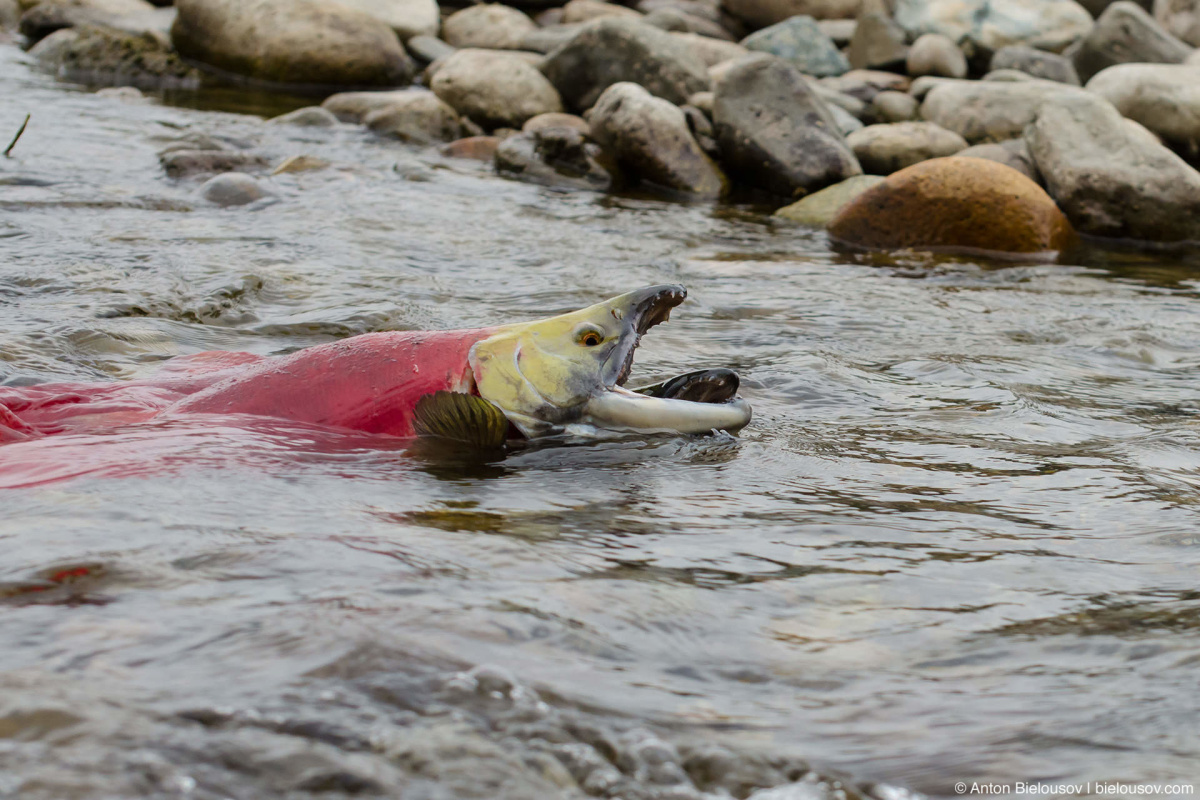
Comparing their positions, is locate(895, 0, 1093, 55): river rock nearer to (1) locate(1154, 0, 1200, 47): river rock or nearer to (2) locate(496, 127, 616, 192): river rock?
(1) locate(1154, 0, 1200, 47): river rock

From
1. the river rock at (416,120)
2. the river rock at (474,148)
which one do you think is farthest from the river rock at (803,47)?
the river rock at (474,148)

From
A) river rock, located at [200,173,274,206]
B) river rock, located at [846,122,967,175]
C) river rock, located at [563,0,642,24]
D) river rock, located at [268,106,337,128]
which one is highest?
river rock, located at [563,0,642,24]

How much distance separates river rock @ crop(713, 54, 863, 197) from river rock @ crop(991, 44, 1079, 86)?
527 centimetres

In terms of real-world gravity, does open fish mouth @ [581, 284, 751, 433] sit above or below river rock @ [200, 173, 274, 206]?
above

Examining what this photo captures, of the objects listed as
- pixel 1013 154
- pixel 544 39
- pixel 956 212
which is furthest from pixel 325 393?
pixel 544 39

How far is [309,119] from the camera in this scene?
1112cm

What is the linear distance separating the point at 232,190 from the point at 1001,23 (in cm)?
1163

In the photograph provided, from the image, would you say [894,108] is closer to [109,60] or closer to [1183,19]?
[1183,19]

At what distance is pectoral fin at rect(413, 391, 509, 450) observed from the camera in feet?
10.4

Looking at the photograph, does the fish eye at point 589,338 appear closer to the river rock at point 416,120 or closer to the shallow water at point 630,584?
the shallow water at point 630,584

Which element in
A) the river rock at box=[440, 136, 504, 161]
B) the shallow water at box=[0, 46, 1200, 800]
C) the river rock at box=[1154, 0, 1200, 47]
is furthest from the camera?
the river rock at box=[1154, 0, 1200, 47]

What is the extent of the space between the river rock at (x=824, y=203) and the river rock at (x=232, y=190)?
150 inches

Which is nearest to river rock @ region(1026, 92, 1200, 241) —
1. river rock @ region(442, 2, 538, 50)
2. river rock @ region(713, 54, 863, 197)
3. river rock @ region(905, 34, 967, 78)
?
river rock @ region(713, 54, 863, 197)

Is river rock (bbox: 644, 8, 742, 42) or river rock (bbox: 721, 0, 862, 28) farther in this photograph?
river rock (bbox: 721, 0, 862, 28)
